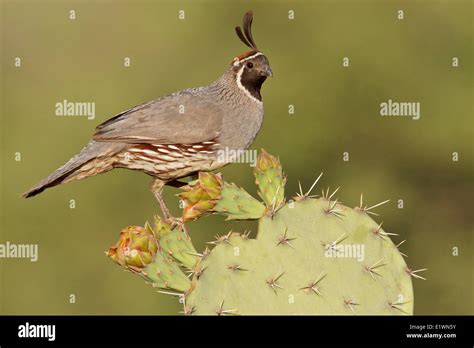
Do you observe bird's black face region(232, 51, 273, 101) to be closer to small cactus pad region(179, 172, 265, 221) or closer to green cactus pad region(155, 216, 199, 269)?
small cactus pad region(179, 172, 265, 221)

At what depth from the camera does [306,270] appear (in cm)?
422

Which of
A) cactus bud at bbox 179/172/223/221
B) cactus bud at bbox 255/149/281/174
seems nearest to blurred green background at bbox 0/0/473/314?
cactus bud at bbox 255/149/281/174

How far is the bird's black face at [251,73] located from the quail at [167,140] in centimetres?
11

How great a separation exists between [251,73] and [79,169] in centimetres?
118

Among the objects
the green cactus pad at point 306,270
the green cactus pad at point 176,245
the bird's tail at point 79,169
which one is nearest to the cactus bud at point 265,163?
the green cactus pad at point 306,270

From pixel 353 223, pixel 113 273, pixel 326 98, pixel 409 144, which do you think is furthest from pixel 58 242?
pixel 353 223

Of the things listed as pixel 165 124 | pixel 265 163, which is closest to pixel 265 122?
pixel 165 124

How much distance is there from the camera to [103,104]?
1112 cm

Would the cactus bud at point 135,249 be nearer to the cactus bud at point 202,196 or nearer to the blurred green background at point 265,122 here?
the cactus bud at point 202,196

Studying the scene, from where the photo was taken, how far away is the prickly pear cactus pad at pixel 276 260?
4.12 meters

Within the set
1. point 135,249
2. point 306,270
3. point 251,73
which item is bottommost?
point 306,270

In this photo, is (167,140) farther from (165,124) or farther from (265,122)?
(265,122)

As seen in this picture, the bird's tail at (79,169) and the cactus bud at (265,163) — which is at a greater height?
the bird's tail at (79,169)

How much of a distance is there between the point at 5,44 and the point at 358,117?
4.09 meters
